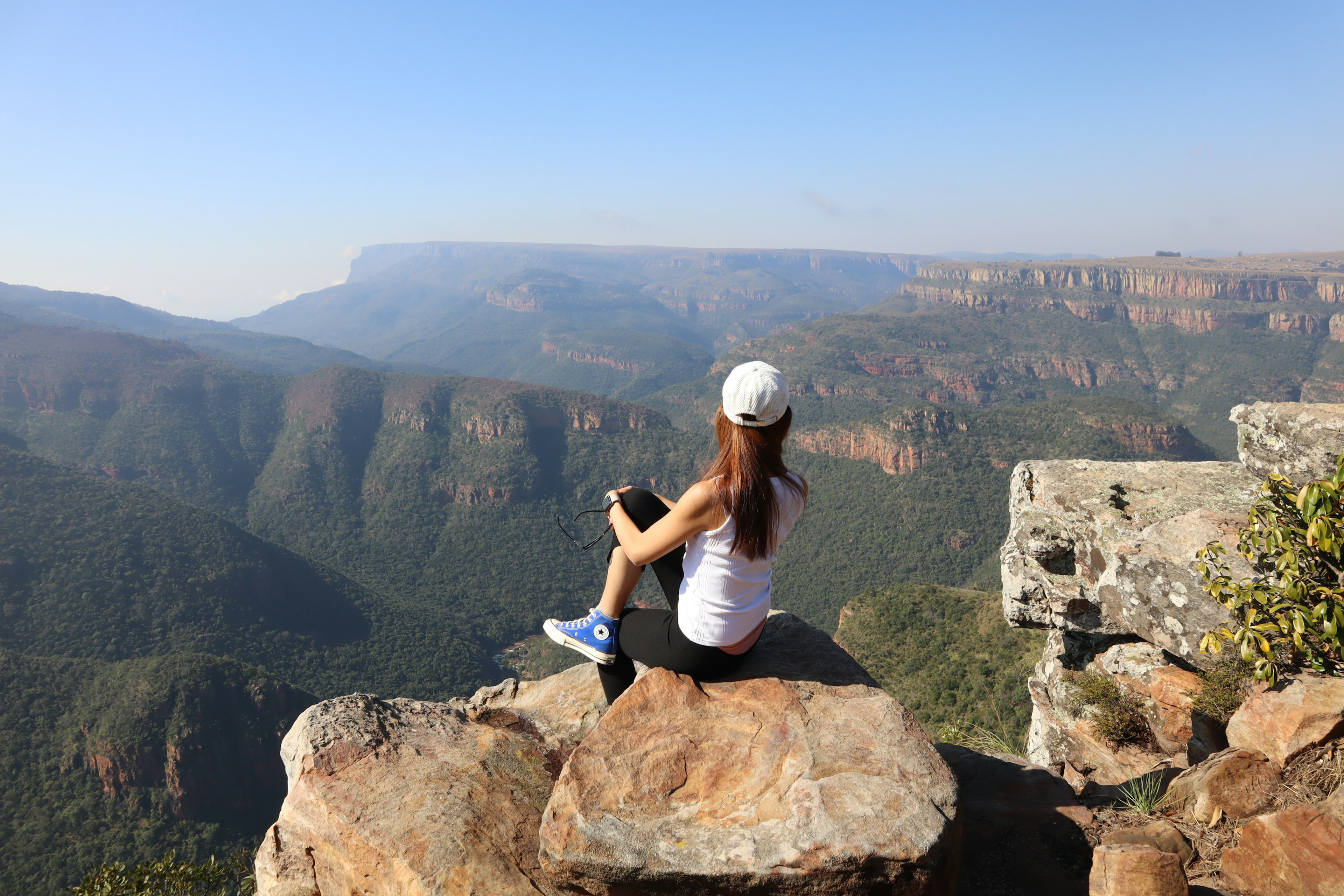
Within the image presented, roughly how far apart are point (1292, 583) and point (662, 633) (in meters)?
4.84

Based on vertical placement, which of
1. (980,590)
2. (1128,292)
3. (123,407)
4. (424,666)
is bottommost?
(424,666)

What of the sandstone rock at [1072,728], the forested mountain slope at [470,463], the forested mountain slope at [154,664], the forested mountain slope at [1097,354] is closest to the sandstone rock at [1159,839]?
the sandstone rock at [1072,728]

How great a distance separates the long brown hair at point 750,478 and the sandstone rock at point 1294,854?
11.7 ft

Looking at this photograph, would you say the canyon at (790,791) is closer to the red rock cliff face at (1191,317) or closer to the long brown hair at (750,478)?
the long brown hair at (750,478)

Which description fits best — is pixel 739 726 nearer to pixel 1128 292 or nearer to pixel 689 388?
pixel 689 388

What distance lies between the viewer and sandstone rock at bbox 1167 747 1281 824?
4945mm

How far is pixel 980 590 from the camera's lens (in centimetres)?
3988

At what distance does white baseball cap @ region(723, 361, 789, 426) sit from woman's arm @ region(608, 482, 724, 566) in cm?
50

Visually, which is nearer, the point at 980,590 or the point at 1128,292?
the point at 980,590

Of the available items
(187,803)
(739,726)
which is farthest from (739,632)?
(187,803)

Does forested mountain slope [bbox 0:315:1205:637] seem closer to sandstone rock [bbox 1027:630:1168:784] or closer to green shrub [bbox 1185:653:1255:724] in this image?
sandstone rock [bbox 1027:630:1168:784]

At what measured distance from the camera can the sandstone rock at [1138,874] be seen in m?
3.82

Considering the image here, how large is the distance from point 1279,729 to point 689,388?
17872 cm

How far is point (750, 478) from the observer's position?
4359mm
